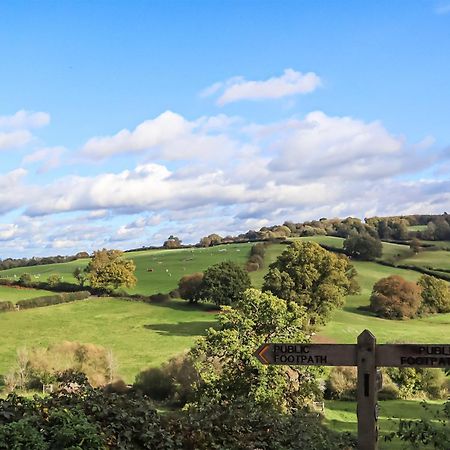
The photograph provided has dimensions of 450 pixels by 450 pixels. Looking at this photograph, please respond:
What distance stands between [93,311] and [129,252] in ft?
210

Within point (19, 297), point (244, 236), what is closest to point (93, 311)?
point (19, 297)

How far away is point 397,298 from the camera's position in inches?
3027

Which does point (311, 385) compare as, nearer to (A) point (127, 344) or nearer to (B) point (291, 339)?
(B) point (291, 339)

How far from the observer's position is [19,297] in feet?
261

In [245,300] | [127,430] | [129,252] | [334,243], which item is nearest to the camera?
[127,430]

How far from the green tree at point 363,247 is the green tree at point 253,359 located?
71924 millimetres

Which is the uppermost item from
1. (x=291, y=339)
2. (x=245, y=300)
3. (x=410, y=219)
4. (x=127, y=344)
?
(x=410, y=219)

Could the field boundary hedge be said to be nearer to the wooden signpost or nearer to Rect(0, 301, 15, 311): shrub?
Rect(0, 301, 15, 311): shrub

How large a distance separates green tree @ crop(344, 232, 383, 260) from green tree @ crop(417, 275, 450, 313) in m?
17.2

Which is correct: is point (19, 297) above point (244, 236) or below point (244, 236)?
below

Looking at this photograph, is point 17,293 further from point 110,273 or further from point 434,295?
point 434,295

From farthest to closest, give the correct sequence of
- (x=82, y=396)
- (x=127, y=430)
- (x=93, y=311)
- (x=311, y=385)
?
1. (x=93, y=311)
2. (x=311, y=385)
3. (x=82, y=396)
4. (x=127, y=430)

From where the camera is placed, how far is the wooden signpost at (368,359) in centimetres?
798

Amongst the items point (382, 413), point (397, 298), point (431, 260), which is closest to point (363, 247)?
point (431, 260)
